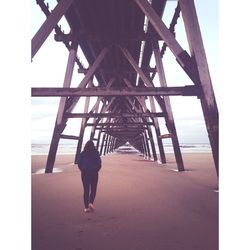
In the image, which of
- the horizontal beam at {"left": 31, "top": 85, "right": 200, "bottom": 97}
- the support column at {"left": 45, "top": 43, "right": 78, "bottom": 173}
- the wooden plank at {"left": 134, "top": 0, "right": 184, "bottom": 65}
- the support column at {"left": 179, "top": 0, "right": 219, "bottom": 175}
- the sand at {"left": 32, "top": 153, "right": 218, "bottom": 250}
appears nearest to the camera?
the sand at {"left": 32, "top": 153, "right": 218, "bottom": 250}

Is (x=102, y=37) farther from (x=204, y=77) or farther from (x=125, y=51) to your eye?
(x=204, y=77)

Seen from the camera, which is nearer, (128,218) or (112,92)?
(128,218)

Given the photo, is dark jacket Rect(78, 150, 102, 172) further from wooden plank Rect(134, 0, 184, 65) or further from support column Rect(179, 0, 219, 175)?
wooden plank Rect(134, 0, 184, 65)

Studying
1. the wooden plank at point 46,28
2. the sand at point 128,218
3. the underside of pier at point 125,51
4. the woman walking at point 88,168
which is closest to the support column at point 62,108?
the underside of pier at point 125,51

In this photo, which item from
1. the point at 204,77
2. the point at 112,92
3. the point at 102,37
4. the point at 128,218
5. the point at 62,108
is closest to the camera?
the point at 128,218

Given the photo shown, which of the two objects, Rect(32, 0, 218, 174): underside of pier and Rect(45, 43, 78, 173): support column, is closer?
Rect(32, 0, 218, 174): underside of pier

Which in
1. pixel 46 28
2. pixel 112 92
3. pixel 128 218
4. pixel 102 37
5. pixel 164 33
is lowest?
pixel 128 218

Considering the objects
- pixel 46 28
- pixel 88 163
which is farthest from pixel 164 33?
pixel 88 163

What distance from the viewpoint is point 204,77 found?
133 inches

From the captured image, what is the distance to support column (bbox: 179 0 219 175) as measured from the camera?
3.35 meters

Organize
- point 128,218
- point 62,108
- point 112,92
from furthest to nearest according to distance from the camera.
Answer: point 62,108 → point 112,92 → point 128,218

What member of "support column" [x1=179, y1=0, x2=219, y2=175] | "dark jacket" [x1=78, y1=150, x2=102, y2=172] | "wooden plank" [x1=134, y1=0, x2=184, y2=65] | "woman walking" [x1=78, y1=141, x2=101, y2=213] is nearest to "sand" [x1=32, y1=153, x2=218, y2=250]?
"woman walking" [x1=78, y1=141, x2=101, y2=213]

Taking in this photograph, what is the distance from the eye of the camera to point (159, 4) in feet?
17.5
